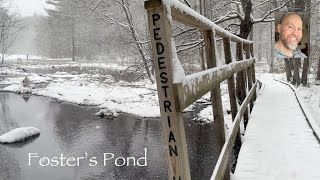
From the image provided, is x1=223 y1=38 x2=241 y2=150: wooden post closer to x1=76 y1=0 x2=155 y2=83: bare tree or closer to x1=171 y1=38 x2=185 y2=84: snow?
x1=171 y1=38 x2=185 y2=84: snow

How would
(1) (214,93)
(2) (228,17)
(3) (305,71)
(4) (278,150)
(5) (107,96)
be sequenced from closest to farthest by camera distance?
1. (1) (214,93)
2. (4) (278,150)
3. (2) (228,17)
4. (3) (305,71)
5. (5) (107,96)

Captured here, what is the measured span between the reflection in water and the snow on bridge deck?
2.34m

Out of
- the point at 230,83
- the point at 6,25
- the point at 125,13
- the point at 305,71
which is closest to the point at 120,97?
the point at 125,13

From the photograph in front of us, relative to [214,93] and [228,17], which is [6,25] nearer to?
[228,17]

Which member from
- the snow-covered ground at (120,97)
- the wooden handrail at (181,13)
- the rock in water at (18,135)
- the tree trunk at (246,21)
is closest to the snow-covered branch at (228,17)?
the tree trunk at (246,21)

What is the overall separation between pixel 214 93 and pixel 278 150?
1.95 meters

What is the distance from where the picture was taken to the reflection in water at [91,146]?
8.26 metres

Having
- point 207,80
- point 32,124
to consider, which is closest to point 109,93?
point 32,124

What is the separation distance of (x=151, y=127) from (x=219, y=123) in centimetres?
910

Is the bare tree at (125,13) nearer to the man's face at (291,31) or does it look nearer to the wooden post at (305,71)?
the man's face at (291,31)

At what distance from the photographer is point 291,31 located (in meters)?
16.0

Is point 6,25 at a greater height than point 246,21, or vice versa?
point 6,25

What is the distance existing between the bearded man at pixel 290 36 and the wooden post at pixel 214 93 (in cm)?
1299

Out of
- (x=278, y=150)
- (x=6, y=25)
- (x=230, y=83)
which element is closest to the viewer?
(x=278, y=150)
